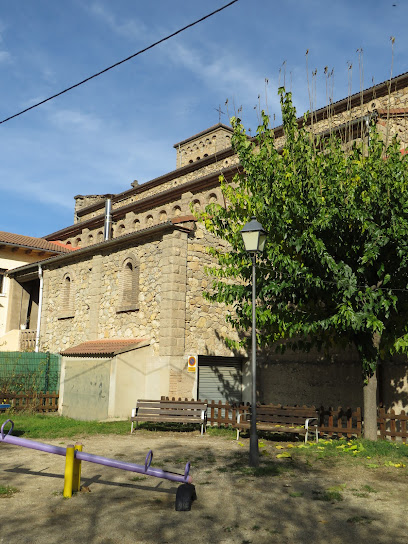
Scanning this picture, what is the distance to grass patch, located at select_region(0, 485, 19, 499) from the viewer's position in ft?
19.6

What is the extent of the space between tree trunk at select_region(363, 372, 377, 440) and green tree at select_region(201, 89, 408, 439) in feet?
0.07

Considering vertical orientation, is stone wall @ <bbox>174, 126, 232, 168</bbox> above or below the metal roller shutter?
above

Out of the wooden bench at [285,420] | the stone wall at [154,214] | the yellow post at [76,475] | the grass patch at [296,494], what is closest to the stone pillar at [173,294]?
the wooden bench at [285,420]

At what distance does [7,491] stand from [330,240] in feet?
22.5

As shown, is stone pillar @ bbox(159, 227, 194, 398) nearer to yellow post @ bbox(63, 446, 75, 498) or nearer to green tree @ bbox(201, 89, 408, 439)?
green tree @ bbox(201, 89, 408, 439)

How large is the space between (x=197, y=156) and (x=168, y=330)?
72.1 ft

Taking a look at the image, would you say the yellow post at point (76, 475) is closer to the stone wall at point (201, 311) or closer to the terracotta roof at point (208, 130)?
the stone wall at point (201, 311)

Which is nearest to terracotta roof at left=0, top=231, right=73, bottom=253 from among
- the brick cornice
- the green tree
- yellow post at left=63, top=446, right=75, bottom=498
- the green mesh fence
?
the brick cornice

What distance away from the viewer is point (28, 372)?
632 inches

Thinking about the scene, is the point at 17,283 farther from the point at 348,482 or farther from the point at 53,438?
the point at 348,482

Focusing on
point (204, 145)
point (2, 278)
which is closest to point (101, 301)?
point (2, 278)

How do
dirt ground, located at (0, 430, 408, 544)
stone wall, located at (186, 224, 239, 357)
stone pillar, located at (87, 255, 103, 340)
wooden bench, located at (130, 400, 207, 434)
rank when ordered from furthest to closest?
1. stone pillar, located at (87, 255, 103, 340)
2. stone wall, located at (186, 224, 239, 357)
3. wooden bench, located at (130, 400, 207, 434)
4. dirt ground, located at (0, 430, 408, 544)

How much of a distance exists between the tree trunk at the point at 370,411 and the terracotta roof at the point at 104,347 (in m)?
6.20

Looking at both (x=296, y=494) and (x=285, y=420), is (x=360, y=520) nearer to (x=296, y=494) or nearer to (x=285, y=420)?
(x=296, y=494)
